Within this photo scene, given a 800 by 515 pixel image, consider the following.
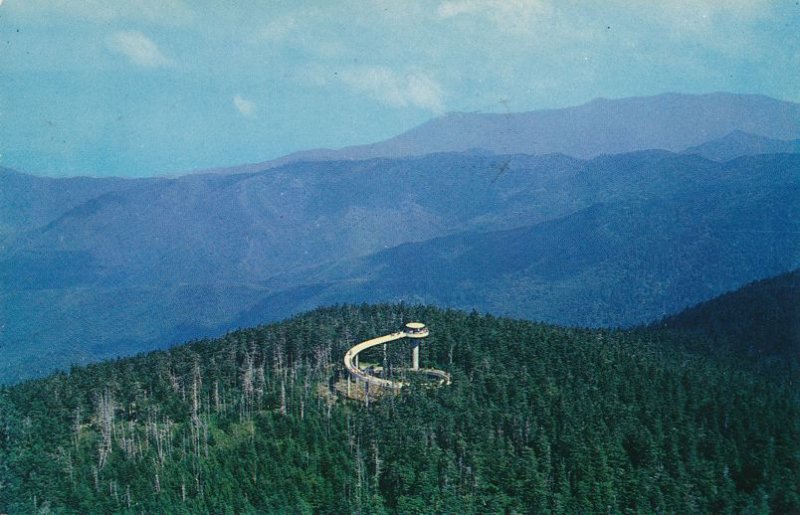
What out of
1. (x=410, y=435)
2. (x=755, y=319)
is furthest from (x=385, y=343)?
(x=755, y=319)

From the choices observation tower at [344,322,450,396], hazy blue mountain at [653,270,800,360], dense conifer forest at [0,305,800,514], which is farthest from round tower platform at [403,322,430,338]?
hazy blue mountain at [653,270,800,360]

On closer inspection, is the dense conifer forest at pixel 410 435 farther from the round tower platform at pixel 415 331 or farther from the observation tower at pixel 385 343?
the round tower platform at pixel 415 331

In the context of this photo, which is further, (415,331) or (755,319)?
(755,319)

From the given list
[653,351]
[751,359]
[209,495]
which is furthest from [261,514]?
[751,359]

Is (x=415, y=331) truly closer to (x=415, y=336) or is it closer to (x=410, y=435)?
(x=415, y=336)

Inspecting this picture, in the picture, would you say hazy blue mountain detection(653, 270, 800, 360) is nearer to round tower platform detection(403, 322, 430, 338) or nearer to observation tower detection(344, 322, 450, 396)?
round tower platform detection(403, 322, 430, 338)

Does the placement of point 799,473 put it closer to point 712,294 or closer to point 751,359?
point 751,359
